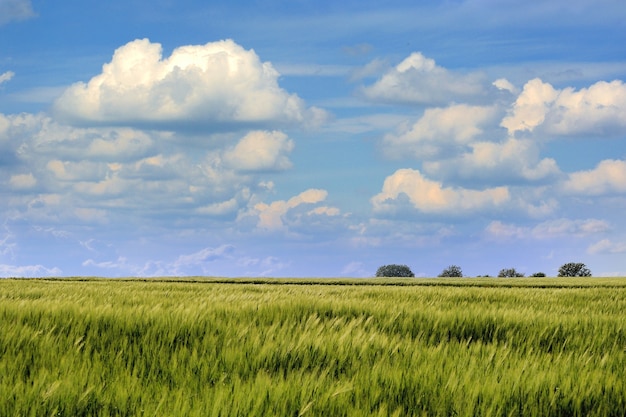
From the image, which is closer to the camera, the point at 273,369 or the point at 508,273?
the point at 273,369

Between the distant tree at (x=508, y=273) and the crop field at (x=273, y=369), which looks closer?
the crop field at (x=273, y=369)

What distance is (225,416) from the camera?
2.49 m

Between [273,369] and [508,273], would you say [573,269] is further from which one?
[273,369]

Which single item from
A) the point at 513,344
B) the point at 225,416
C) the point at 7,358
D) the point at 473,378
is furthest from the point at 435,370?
the point at 7,358

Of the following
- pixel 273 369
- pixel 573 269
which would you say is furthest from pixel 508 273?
pixel 273 369

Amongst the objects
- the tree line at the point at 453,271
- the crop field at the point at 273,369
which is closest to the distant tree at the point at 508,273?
the tree line at the point at 453,271

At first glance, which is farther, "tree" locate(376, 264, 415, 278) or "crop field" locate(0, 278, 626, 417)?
"tree" locate(376, 264, 415, 278)

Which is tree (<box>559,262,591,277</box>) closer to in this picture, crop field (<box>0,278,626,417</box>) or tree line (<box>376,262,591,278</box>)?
tree line (<box>376,262,591,278</box>)

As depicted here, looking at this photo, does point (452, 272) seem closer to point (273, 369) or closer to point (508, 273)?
point (508, 273)

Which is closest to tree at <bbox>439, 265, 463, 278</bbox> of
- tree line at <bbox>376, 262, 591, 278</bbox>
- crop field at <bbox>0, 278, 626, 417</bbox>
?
tree line at <bbox>376, 262, 591, 278</bbox>

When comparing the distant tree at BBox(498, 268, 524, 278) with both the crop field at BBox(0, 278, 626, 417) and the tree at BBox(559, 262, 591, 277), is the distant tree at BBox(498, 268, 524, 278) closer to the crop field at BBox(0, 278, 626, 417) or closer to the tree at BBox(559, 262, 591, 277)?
the tree at BBox(559, 262, 591, 277)

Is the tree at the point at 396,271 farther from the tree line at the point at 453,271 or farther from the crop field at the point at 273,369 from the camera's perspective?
the crop field at the point at 273,369

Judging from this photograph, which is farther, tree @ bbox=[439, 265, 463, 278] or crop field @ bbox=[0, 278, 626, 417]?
tree @ bbox=[439, 265, 463, 278]

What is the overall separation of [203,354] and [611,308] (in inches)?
306
